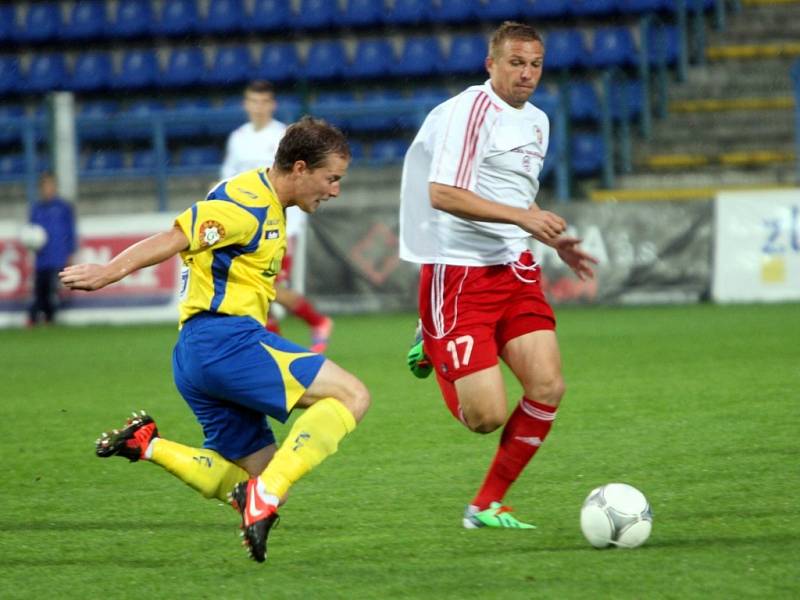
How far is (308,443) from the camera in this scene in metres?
4.78

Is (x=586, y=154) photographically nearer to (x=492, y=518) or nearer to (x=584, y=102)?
(x=584, y=102)

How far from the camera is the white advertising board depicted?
14.7 m

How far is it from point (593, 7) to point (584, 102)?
177cm

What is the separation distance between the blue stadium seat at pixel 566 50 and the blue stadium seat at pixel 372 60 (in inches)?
84.4

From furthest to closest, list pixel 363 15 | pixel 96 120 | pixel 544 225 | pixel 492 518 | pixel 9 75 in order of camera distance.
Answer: pixel 9 75, pixel 363 15, pixel 96 120, pixel 492 518, pixel 544 225

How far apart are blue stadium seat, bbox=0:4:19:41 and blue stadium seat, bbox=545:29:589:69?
7546 mm

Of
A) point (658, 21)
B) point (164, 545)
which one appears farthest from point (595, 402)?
point (658, 21)

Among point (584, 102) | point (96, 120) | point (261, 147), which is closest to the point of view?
point (261, 147)

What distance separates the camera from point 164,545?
518cm

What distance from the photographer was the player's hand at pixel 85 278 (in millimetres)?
4562

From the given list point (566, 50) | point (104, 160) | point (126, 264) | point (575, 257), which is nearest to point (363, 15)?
point (566, 50)

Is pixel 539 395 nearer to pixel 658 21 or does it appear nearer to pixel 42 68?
pixel 658 21

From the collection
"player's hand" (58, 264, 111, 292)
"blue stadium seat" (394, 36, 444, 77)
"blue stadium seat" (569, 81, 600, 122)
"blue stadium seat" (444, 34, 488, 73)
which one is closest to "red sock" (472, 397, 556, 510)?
"player's hand" (58, 264, 111, 292)

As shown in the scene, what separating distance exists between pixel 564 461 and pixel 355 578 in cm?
227
